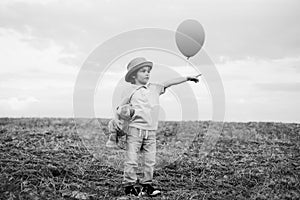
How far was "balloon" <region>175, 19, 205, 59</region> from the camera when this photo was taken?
551 cm

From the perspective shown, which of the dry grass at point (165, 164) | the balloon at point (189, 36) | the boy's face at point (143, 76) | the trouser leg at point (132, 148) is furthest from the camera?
the balloon at point (189, 36)

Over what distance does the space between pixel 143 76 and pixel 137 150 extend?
82 centimetres

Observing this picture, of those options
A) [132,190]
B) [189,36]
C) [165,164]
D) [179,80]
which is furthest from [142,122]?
[165,164]

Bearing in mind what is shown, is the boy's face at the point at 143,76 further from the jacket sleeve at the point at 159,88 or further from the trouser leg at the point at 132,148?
the trouser leg at the point at 132,148

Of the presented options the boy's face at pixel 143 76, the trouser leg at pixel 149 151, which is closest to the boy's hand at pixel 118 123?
the trouser leg at pixel 149 151

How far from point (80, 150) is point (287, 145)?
388cm

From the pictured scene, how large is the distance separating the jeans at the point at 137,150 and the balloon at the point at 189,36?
124 cm

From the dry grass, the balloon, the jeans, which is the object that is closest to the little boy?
the jeans

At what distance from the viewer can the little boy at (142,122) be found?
4.82 metres

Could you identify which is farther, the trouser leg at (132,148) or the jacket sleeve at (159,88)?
the jacket sleeve at (159,88)

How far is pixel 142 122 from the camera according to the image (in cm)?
482

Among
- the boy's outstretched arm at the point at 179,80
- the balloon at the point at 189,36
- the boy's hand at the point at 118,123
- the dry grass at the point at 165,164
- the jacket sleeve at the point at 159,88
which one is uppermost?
the balloon at the point at 189,36

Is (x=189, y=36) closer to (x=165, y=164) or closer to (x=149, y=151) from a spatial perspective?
(x=149, y=151)

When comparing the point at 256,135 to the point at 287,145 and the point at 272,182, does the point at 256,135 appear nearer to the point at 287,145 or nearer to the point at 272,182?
the point at 287,145
